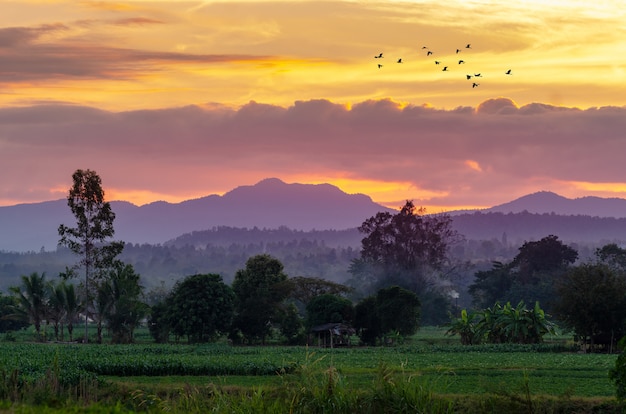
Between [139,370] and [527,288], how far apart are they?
57.3m

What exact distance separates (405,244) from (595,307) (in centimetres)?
5747

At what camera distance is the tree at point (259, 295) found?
216ft

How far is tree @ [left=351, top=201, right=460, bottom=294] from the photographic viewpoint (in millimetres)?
110875

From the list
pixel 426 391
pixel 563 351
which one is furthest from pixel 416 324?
pixel 426 391

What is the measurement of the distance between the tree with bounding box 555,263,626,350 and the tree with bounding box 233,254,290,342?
20086mm

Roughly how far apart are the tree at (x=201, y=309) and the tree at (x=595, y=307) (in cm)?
2176

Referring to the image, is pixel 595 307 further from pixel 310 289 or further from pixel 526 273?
pixel 526 273

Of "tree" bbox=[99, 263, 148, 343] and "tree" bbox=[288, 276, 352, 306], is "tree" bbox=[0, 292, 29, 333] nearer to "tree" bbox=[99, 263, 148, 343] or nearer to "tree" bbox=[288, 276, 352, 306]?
"tree" bbox=[99, 263, 148, 343]

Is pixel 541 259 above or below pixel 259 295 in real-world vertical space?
above

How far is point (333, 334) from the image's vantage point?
63031 mm

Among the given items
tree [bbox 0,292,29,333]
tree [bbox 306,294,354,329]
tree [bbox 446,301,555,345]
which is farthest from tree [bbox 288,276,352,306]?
tree [bbox 0,292,29,333]

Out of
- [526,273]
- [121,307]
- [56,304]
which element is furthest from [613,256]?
[56,304]

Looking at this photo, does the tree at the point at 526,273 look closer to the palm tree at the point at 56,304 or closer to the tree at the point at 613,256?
the tree at the point at 613,256

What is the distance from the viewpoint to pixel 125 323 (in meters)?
67.5
